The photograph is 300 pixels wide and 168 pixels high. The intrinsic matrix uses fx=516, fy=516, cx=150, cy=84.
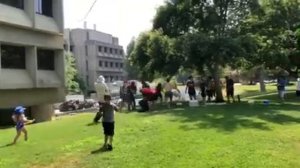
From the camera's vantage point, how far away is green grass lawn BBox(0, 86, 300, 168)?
12.1 metres

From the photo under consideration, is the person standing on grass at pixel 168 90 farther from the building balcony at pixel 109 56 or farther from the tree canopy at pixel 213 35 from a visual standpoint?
the building balcony at pixel 109 56

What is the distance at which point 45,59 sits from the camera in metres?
37.7

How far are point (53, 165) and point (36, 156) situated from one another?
1213 millimetres

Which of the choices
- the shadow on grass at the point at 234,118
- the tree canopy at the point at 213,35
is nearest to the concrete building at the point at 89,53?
the tree canopy at the point at 213,35

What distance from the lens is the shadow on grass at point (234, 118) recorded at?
56.0ft

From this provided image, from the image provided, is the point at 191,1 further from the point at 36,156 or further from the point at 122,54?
the point at 122,54

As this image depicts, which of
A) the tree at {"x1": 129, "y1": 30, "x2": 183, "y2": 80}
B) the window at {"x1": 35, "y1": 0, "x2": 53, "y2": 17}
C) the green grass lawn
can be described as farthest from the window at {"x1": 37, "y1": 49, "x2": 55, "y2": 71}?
the green grass lawn

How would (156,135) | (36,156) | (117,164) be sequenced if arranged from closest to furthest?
(117,164) → (36,156) → (156,135)

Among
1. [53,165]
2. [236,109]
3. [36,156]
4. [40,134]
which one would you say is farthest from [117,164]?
[236,109]

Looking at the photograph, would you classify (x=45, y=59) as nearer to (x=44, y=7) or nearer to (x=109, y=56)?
(x=44, y=7)

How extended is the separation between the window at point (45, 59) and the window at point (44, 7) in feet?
8.92

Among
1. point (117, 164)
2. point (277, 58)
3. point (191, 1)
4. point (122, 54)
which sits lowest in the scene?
point (117, 164)

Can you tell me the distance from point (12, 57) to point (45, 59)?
172 inches

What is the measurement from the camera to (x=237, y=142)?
1392 cm
